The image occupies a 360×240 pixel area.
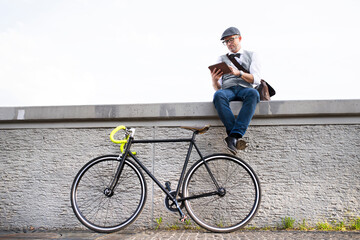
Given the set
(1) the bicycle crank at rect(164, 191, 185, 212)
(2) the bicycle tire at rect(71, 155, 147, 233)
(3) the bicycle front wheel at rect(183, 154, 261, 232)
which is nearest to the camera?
(1) the bicycle crank at rect(164, 191, 185, 212)

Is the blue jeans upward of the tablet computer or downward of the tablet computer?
downward

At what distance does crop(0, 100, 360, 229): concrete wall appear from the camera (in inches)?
145

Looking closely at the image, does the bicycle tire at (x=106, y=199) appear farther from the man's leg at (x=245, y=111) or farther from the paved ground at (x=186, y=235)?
the man's leg at (x=245, y=111)

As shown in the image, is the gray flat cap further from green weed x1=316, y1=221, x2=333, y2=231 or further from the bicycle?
green weed x1=316, y1=221, x2=333, y2=231

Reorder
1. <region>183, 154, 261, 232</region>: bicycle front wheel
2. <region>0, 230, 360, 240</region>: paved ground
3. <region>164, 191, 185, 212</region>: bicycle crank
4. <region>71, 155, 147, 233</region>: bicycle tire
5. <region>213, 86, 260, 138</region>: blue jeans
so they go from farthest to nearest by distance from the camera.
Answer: <region>71, 155, 147, 233</region>: bicycle tire < <region>183, 154, 261, 232</region>: bicycle front wheel < <region>213, 86, 260, 138</region>: blue jeans < <region>164, 191, 185, 212</region>: bicycle crank < <region>0, 230, 360, 240</region>: paved ground

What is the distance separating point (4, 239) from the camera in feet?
10.7

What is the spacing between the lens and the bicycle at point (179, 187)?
341cm

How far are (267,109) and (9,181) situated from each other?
10.9ft

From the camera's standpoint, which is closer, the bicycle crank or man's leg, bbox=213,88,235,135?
the bicycle crank

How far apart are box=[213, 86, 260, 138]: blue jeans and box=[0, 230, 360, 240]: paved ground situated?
1033mm

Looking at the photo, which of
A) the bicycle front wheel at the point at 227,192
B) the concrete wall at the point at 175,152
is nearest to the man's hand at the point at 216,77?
the concrete wall at the point at 175,152

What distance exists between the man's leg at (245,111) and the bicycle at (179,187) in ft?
0.97

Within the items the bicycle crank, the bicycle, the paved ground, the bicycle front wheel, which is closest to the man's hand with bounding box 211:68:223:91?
the bicycle

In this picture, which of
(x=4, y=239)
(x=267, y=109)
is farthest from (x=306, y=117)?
(x=4, y=239)
